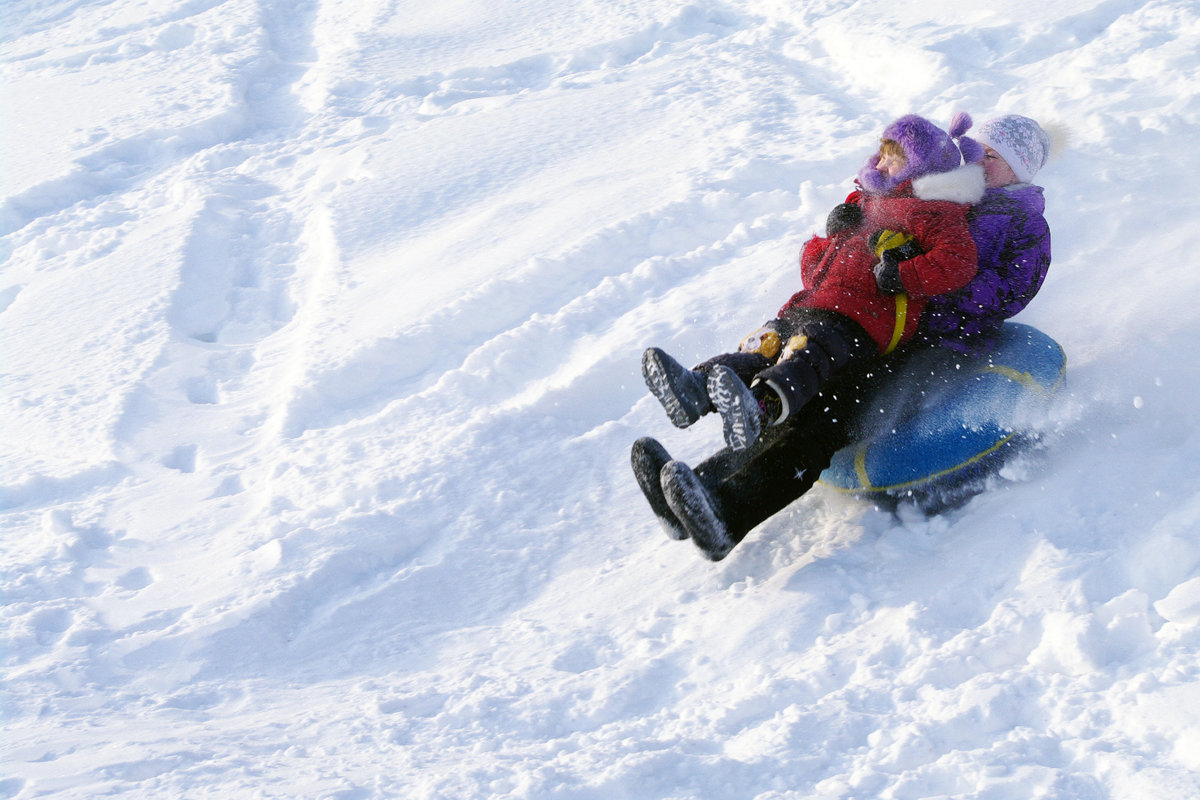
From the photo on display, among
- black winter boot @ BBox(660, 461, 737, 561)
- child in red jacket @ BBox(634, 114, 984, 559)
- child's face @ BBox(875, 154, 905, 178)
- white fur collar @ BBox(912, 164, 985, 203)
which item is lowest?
black winter boot @ BBox(660, 461, 737, 561)

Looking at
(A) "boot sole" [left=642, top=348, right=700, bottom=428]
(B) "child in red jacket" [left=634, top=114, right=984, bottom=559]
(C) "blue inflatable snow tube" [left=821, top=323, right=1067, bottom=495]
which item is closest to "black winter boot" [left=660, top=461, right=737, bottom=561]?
(B) "child in red jacket" [left=634, top=114, right=984, bottom=559]

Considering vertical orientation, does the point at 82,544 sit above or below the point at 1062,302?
above

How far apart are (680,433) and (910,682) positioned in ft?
5.61

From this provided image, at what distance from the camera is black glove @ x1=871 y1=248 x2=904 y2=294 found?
9.77 ft

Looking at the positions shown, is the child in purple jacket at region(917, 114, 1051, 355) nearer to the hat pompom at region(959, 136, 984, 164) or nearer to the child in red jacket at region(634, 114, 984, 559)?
the hat pompom at region(959, 136, 984, 164)

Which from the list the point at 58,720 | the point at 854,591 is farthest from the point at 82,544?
the point at 854,591

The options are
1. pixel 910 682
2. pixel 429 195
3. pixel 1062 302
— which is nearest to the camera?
pixel 910 682

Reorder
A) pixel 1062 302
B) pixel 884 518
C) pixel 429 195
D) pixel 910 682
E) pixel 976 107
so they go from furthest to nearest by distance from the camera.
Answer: pixel 429 195, pixel 976 107, pixel 1062 302, pixel 884 518, pixel 910 682

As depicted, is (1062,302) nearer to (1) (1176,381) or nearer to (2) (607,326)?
(1) (1176,381)

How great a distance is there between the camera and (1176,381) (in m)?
3.24

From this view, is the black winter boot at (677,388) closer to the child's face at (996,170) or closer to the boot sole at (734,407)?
the boot sole at (734,407)

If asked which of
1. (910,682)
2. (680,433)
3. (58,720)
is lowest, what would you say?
(680,433)

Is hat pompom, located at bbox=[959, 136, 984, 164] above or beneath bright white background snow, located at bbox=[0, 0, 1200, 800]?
above

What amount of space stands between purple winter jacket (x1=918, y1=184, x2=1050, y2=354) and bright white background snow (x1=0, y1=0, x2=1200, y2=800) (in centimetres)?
38
